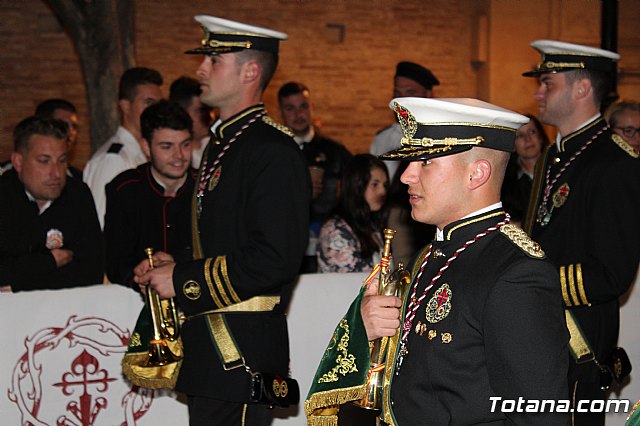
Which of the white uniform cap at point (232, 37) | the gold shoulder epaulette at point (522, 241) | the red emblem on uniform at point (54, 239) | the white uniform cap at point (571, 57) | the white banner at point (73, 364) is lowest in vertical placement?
the white banner at point (73, 364)

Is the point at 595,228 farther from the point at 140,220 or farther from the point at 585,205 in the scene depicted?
the point at 140,220

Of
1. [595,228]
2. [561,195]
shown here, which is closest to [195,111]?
[561,195]

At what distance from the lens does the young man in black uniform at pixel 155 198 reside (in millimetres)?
4832

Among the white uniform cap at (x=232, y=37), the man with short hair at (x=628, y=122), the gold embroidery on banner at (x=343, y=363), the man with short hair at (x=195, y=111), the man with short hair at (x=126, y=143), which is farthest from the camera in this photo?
the man with short hair at (x=628, y=122)

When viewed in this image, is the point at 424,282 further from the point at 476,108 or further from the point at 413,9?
the point at 413,9

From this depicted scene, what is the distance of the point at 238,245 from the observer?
3.81 metres

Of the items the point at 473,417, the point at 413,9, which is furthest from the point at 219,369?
the point at 413,9

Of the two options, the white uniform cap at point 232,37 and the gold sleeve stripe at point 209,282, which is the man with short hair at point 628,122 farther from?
the gold sleeve stripe at point 209,282

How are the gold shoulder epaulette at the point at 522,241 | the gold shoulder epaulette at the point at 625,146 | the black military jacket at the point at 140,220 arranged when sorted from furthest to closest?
the black military jacket at the point at 140,220 → the gold shoulder epaulette at the point at 625,146 → the gold shoulder epaulette at the point at 522,241

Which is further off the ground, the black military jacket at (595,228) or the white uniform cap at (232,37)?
the white uniform cap at (232,37)

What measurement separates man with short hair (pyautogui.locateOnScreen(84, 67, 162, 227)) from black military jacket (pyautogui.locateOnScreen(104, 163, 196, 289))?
1.17m

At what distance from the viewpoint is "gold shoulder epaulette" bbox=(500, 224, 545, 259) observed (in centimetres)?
255

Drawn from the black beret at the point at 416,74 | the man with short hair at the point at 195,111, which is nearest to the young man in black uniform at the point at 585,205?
the man with short hair at the point at 195,111

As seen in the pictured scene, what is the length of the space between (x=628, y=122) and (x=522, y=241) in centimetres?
537
